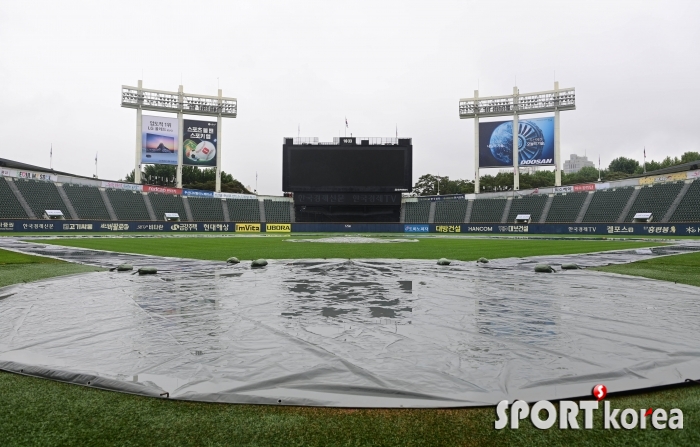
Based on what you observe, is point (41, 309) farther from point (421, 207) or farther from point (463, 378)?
point (421, 207)

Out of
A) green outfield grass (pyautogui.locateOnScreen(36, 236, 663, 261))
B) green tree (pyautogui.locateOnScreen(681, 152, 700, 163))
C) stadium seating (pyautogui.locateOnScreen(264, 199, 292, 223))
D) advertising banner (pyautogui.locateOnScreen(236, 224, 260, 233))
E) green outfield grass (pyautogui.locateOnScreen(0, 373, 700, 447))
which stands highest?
green tree (pyautogui.locateOnScreen(681, 152, 700, 163))

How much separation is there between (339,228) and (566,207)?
28.9m

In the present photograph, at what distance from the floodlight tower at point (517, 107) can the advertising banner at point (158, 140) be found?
131 ft

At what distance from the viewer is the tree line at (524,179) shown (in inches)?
4161

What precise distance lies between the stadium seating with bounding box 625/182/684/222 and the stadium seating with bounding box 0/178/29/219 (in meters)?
65.5

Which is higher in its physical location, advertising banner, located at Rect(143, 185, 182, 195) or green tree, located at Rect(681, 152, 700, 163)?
green tree, located at Rect(681, 152, 700, 163)

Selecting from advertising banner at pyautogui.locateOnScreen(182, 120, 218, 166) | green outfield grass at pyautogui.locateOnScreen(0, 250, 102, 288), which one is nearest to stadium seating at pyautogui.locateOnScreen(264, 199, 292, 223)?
advertising banner at pyautogui.locateOnScreen(182, 120, 218, 166)

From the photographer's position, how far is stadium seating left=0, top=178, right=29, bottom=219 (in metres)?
42.7

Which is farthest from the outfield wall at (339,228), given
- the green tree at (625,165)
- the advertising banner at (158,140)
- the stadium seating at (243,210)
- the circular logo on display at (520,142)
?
the green tree at (625,165)

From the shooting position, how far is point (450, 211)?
6150 cm

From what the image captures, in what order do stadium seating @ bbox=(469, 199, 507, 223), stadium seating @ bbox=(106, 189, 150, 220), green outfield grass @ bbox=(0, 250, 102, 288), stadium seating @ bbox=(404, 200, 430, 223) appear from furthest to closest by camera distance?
1. stadium seating @ bbox=(404, 200, 430, 223)
2. stadium seating @ bbox=(469, 199, 507, 223)
3. stadium seating @ bbox=(106, 189, 150, 220)
4. green outfield grass @ bbox=(0, 250, 102, 288)

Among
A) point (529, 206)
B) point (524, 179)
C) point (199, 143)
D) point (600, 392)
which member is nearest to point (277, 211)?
point (199, 143)

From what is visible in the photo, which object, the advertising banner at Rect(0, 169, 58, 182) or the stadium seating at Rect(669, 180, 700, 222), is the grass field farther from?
the advertising banner at Rect(0, 169, 58, 182)

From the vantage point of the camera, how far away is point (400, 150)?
52.5 metres
